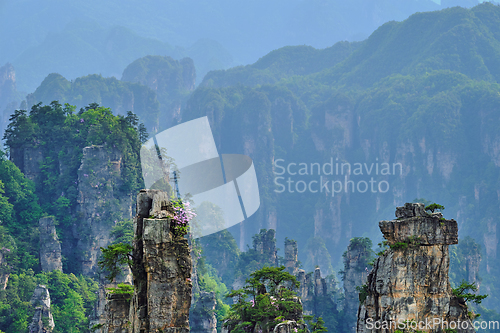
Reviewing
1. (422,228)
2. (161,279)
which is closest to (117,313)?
(161,279)

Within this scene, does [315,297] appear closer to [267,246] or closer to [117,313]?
[267,246]

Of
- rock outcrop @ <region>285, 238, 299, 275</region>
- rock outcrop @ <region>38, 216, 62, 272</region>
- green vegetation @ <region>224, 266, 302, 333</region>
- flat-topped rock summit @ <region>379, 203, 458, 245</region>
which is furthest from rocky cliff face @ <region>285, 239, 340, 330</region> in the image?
flat-topped rock summit @ <region>379, 203, 458, 245</region>

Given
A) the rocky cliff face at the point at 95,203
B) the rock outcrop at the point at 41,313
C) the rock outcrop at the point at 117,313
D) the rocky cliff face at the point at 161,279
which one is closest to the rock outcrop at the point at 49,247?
the rocky cliff face at the point at 95,203

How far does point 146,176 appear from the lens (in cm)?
7075

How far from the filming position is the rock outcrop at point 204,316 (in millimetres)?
60719

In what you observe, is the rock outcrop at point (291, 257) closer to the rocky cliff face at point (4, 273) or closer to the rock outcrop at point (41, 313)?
the rock outcrop at point (41, 313)

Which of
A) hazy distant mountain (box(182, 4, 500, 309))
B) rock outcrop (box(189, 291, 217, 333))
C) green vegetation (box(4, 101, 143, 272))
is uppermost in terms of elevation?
hazy distant mountain (box(182, 4, 500, 309))

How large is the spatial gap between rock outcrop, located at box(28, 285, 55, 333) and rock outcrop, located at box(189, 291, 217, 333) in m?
15.0

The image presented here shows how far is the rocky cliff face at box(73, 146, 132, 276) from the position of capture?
62.4 meters

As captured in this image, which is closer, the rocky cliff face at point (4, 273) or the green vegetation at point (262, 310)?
the green vegetation at point (262, 310)

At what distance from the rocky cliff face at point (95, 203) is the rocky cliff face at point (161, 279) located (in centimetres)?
4296

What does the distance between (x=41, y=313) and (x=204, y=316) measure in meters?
16.6

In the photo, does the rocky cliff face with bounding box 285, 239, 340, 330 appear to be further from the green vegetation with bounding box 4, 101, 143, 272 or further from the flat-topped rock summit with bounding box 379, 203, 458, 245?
the flat-topped rock summit with bounding box 379, 203, 458, 245

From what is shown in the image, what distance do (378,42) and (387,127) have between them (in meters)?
45.1
